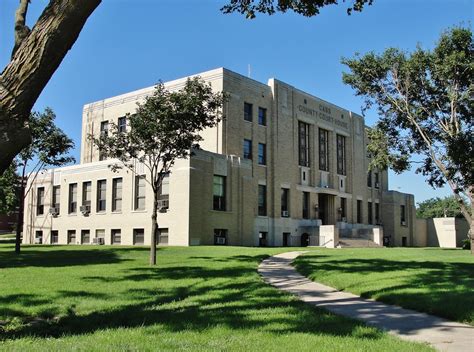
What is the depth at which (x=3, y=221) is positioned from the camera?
257ft

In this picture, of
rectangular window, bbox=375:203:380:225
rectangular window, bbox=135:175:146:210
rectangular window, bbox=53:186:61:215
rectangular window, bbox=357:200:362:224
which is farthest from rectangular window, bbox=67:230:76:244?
rectangular window, bbox=375:203:380:225

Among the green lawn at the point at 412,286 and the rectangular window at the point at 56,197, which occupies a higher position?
the rectangular window at the point at 56,197

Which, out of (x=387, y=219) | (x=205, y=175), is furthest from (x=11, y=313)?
(x=387, y=219)

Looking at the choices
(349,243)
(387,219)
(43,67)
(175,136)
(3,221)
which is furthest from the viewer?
(3,221)

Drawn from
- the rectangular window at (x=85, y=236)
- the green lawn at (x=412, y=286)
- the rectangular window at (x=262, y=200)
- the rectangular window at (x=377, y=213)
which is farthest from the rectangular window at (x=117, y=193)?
the rectangular window at (x=377, y=213)

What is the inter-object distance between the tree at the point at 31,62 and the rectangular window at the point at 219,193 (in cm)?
3050

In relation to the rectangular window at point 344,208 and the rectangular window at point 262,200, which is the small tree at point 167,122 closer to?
the rectangular window at point 262,200

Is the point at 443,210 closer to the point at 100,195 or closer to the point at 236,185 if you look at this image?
the point at 236,185

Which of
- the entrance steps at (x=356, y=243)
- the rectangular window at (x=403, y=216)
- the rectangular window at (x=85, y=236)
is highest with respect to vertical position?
the rectangular window at (x=403, y=216)

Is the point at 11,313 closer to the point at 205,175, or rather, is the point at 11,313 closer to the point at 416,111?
the point at 416,111

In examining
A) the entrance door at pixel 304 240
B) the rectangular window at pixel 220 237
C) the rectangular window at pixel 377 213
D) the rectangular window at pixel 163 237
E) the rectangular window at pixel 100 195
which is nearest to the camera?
the rectangular window at pixel 163 237

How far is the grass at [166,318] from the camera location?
615 cm

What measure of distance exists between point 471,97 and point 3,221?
232ft

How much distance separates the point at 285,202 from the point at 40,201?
2144 centimetres
